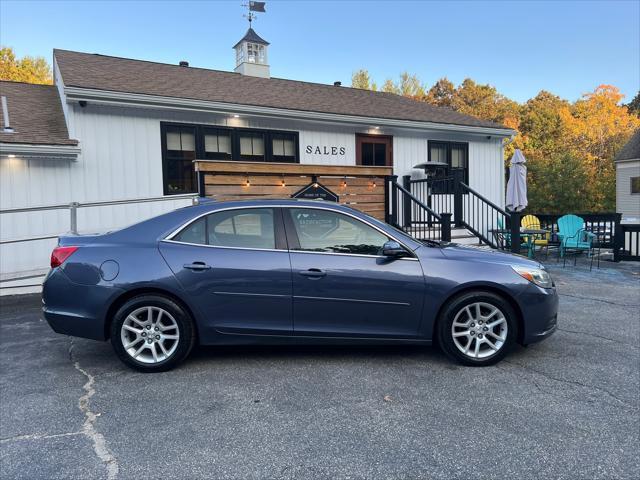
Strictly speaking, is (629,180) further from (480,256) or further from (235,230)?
(235,230)

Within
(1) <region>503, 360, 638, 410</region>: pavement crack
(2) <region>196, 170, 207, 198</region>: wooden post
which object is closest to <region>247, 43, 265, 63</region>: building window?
(2) <region>196, 170, 207, 198</region>: wooden post

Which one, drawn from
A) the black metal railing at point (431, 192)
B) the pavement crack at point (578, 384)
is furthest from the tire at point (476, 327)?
the black metal railing at point (431, 192)

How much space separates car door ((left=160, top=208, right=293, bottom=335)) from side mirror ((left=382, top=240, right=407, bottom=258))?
841mm

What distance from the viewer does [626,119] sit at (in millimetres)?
37031

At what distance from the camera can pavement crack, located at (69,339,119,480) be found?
2.47 metres

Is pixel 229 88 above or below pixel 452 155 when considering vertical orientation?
above

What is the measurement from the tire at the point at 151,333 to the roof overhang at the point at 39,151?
5569mm

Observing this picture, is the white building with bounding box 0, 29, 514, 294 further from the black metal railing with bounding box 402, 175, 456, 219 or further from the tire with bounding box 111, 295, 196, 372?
the tire with bounding box 111, 295, 196, 372

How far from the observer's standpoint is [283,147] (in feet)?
34.9

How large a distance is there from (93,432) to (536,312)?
3.56 metres

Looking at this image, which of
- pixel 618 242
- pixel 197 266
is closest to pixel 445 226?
pixel 618 242

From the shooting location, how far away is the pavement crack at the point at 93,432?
247cm

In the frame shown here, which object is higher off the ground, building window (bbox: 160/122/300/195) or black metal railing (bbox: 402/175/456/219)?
building window (bbox: 160/122/300/195)

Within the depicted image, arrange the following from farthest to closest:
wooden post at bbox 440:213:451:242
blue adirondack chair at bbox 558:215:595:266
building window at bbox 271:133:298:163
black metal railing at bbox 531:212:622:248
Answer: black metal railing at bbox 531:212:622:248 < building window at bbox 271:133:298:163 < blue adirondack chair at bbox 558:215:595:266 < wooden post at bbox 440:213:451:242
